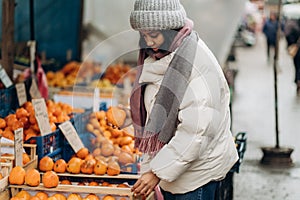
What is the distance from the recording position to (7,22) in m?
7.57

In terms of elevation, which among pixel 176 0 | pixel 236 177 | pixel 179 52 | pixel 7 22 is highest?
pixel 176 0

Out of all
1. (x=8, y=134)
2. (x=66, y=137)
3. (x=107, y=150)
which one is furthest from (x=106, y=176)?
(x=8, y=134)

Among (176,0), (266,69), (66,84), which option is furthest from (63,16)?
(266,69)

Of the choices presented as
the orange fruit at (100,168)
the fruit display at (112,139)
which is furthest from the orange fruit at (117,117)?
the orange fruit at (100,168)

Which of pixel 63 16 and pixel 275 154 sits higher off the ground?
pixel 63 16

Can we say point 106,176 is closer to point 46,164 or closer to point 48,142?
point 46,164

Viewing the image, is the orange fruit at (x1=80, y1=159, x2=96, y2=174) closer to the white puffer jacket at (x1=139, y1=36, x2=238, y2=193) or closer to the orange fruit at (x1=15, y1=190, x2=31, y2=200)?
the orange fruit at (x1=15, y1=190, x2=31, y2=200)

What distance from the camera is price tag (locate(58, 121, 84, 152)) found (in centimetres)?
592

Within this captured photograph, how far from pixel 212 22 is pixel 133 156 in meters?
6.47

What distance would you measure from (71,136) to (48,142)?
0.24 metres

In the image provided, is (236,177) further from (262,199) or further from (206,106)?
(206,106)

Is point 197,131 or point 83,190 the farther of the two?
point 83,190

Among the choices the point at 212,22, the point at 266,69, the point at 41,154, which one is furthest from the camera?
the point at 266,69

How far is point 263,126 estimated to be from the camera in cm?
1351
